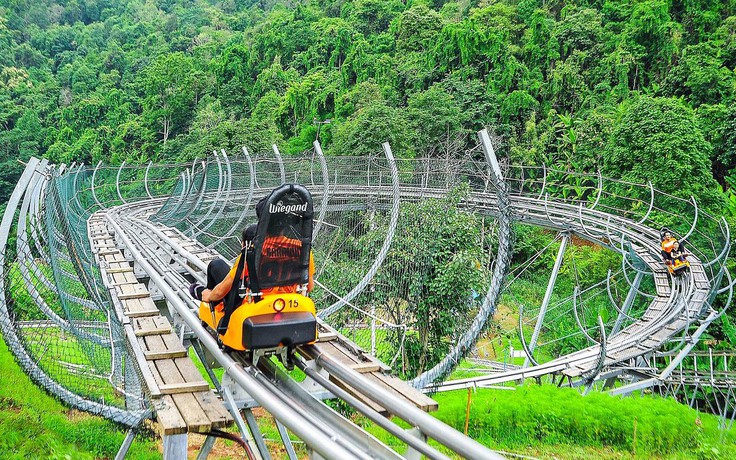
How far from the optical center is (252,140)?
32.5 meters

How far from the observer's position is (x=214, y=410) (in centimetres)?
328

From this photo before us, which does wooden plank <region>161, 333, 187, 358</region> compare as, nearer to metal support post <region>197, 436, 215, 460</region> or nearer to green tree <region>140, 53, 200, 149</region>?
metal support post <region>197, 436, 215, 460</region>

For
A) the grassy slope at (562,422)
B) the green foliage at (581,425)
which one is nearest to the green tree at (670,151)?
the grassy slope at (562,422)

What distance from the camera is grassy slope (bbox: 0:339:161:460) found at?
196 inches

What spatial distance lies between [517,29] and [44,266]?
35.5 m

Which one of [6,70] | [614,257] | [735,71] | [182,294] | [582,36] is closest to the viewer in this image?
[182,294]

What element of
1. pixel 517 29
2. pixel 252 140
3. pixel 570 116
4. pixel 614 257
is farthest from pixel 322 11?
pixel 614 257

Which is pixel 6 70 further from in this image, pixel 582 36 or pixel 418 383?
pixel 418 383

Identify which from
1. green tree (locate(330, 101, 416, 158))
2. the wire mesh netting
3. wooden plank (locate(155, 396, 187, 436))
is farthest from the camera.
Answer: green tree (locate(330, 101, 416, 158))

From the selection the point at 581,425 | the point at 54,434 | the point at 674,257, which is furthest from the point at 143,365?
the point at 674,257

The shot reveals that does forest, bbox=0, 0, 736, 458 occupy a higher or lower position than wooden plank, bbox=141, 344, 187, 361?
higher

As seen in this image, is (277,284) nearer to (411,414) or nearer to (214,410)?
(214,410)

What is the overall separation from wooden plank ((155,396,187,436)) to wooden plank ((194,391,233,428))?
0.47 ft

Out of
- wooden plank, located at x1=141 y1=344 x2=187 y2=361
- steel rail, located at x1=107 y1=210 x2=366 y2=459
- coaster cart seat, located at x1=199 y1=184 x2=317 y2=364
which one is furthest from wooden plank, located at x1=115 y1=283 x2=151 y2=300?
coaster cart seat, located at x1=199 y1=184 x2=317 y2=364
